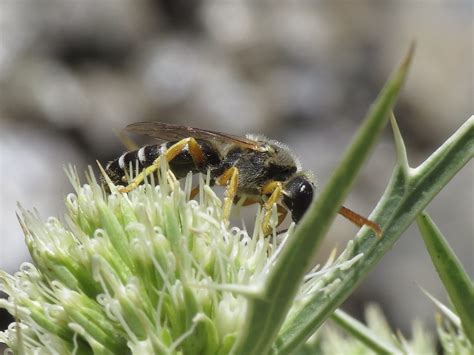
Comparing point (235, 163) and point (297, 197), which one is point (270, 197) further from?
point (235, 163)

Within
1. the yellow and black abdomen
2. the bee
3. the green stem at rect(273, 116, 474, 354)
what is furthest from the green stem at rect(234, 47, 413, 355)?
the yellow and black abdomen

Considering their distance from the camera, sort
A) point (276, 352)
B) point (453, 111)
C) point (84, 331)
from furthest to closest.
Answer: point (453, 111) < point (84, 331) < point (276, 352)

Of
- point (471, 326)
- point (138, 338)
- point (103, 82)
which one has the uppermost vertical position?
point (471, 326)

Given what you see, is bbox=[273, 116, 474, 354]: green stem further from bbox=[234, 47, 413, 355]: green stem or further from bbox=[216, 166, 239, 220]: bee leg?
bbox=[216, 166, 239, 220]: bee leg

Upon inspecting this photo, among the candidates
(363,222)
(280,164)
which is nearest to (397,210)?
(363,222)

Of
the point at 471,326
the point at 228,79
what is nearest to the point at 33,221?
the point at 471,326

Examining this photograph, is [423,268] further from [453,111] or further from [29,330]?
[29,330]
